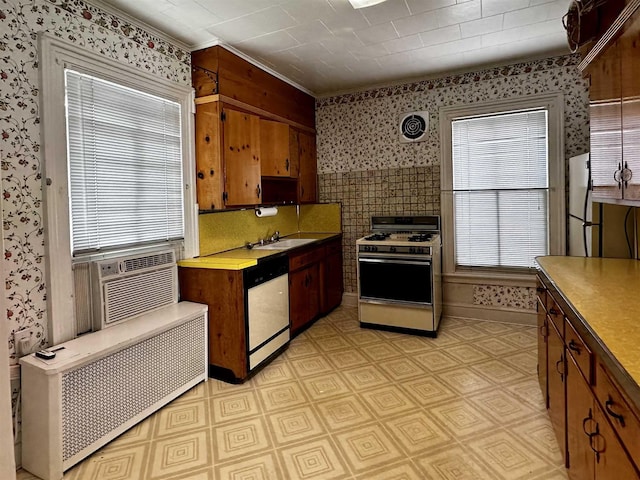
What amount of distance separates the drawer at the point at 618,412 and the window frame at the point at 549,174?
116 inches

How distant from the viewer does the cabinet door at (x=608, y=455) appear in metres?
0.98

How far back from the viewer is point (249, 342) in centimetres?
284

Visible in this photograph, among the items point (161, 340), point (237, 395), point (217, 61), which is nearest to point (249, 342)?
point (237, 395)

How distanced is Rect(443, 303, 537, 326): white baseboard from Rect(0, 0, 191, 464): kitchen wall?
3.68m

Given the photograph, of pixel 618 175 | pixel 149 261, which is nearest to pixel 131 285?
pixel 149 261

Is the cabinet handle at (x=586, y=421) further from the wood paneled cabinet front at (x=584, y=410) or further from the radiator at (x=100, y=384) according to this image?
the radiator at (x=100, y=384)

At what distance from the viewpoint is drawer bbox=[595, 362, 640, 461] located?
924 millimetres

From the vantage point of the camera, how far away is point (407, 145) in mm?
4297

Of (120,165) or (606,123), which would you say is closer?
(606,123)

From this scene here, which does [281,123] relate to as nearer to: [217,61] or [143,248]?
[217,61]

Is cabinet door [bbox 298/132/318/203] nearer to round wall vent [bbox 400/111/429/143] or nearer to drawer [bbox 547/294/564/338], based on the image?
round wall vent [bbox 400/111/429/143]

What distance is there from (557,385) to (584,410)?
0.53 meters

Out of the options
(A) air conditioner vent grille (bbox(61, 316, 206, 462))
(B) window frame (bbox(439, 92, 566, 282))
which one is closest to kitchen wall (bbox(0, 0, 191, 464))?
(A) air conditioner vent grille (bbox(61, 316, 206, 462))

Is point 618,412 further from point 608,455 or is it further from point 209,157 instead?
point 209,157
